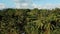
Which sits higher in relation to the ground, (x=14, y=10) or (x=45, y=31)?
(x=14, y=10)

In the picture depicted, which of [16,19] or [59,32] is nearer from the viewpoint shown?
[59,32]

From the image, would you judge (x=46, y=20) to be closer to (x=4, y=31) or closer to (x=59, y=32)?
(x=59, y=32)

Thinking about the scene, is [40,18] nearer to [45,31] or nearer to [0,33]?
[45,31]

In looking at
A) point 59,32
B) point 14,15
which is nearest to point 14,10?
point 14,15

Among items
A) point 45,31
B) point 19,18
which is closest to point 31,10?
point 19,18

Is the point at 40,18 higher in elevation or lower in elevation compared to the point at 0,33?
higher

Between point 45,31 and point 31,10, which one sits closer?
point 45,31
